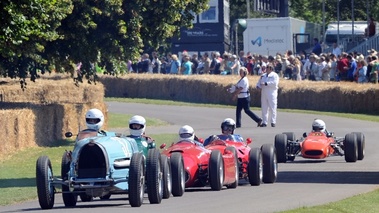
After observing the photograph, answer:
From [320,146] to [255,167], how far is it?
4573 millimetres

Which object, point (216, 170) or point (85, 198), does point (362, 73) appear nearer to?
point (216, 170)

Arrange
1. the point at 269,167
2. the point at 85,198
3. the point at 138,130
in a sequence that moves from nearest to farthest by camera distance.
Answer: the point at 85,198 < the point at 138,130 < the point at 269,167

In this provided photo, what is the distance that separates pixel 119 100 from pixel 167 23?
713 inches

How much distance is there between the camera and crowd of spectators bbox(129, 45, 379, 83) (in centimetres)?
3922

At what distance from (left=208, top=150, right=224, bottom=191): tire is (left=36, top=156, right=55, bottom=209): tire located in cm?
292

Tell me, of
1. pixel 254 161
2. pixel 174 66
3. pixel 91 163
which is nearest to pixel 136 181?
pixel 91 163

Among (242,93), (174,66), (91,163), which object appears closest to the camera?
(91,163)

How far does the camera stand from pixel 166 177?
1602 cm

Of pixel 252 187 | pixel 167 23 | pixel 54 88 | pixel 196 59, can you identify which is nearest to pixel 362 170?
pixel 252 187

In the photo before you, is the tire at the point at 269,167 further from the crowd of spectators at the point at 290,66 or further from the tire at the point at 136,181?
the crowd of spectators at the point at 290,66

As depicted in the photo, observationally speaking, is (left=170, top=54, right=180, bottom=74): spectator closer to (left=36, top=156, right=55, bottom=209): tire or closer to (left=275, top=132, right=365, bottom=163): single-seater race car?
(left=275, top=132, right=365, bottom=163): single-seater race car

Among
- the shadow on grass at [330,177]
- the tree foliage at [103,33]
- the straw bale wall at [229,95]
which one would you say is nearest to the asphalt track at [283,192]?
the shadow on grass at [330,177]

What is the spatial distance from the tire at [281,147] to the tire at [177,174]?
20.1 feet

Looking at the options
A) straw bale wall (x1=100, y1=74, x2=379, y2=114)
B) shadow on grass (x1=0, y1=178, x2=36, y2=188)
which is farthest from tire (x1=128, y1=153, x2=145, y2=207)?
straw bale wall (x1=100, y1=74, x2=379, y2=114)
